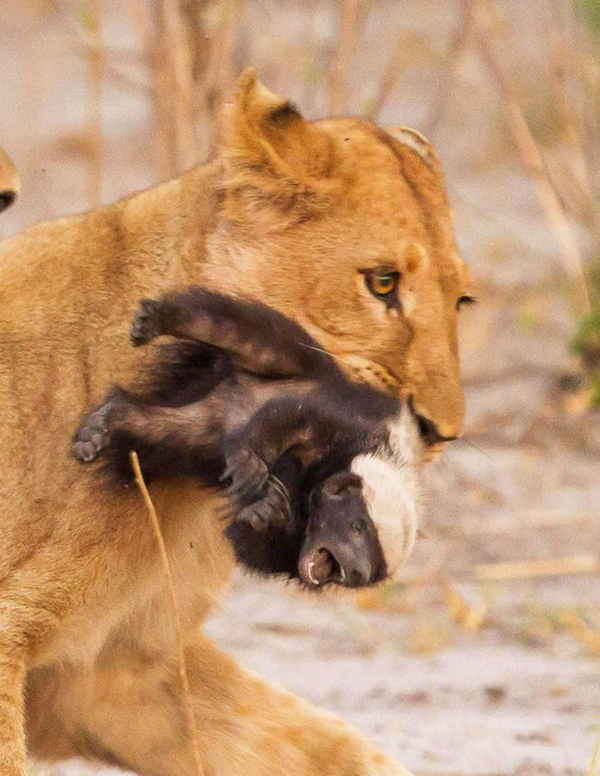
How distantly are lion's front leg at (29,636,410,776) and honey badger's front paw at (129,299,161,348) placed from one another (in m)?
0.66

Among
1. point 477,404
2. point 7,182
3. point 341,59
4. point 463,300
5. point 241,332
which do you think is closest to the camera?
point 241,332

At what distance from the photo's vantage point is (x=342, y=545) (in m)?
1.96

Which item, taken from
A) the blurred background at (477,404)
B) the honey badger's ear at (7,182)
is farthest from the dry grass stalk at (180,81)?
the honey badger's ear at (7,182)

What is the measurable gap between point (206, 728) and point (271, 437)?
0.80 m

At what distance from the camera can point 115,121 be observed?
9352 millimetres

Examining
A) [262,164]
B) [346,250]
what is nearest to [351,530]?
[346,250]

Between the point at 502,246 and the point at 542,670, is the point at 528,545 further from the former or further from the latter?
the point at 502,246

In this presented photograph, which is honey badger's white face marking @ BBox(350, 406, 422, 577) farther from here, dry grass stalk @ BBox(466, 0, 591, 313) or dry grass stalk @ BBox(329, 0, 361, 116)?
dry grass stalk @ BBox(466, 0, 591, 313)

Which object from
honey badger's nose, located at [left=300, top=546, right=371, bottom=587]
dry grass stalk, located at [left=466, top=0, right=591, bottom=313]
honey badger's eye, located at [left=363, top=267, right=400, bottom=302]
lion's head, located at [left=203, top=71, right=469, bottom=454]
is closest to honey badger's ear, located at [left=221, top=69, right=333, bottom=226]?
lion's head, located at [left=203, top=71, right=469, bottom=454]

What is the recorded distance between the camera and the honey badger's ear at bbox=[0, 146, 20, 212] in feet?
8.50

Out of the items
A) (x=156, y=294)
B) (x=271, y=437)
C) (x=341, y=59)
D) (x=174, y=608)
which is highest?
(x=341, y=59)

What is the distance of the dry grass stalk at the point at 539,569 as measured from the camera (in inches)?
181

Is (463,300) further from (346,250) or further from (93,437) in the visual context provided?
(93,437)

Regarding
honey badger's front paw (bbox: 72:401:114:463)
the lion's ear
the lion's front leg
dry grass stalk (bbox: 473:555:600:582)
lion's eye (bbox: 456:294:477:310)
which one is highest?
the lion's ear
